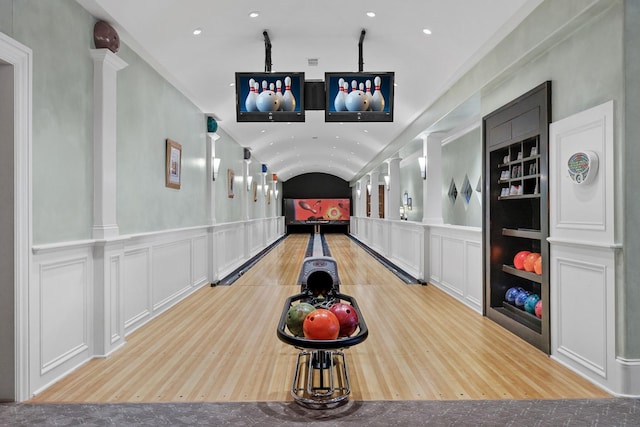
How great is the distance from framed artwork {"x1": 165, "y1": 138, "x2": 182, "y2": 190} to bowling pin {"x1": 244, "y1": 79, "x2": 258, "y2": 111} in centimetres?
144

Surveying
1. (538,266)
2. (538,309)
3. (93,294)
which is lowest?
(538,309)

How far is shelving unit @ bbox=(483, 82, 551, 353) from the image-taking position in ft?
13.5

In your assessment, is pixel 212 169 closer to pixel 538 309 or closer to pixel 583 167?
pixel 538 309

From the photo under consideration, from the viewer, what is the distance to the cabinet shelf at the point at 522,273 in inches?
175

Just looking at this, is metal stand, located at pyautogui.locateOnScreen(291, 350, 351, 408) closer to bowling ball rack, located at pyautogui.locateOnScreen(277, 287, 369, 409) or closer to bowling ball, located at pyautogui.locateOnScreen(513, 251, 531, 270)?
bowling ball rack, located at pyautogui.locateOnScreen(277, 287, 369, 409)

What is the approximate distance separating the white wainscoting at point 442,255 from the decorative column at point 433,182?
25 centimetres

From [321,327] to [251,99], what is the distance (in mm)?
3254

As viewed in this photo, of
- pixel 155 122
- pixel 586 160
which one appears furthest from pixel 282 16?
pixel 586 160

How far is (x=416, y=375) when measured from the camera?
11.9 feet

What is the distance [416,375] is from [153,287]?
11.2 feet

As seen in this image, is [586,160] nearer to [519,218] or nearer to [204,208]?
[519,218]

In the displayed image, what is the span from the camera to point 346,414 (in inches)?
115

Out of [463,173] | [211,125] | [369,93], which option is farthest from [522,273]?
[463,173]

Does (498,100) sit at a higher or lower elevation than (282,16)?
lower
